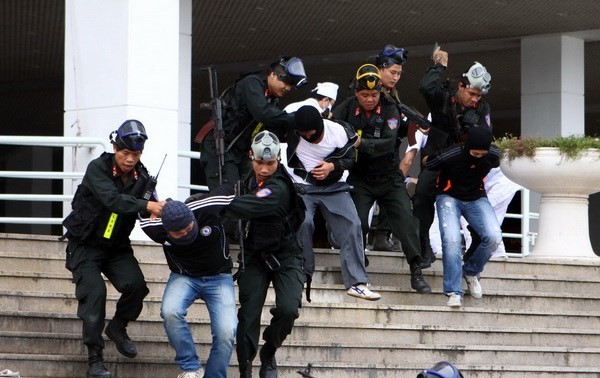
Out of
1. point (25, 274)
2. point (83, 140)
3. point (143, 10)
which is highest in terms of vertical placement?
point (143, 10)

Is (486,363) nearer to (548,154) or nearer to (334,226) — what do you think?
(334,226)

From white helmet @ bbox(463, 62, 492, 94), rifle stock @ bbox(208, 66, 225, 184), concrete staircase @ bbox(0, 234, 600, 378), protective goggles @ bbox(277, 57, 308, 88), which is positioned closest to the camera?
concrete staircase @ bbox(0, 234, 600, 378)

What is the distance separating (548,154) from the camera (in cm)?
1263

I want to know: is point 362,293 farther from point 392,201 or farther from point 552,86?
point 552,86

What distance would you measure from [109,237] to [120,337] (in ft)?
2.16

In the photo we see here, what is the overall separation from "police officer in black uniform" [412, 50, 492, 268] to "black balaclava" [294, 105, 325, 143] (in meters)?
1.14

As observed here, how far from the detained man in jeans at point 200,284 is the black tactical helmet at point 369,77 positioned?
6.93 feet

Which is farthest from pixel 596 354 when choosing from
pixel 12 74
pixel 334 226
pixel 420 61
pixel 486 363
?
pixel 12 74

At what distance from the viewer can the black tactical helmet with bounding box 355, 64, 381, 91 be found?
33.0ft

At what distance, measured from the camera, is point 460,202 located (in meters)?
10.7

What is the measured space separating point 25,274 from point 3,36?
397 inches

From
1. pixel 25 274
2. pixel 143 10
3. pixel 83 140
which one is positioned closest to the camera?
pixel 25 274

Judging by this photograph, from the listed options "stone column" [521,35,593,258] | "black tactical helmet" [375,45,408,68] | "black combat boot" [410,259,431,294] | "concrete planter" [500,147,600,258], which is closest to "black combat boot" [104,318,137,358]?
"black combat boot" [410,259,431,294]

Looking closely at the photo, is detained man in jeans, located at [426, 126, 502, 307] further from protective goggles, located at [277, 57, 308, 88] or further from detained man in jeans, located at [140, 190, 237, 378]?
detained man in jeans, located at [140, 190, 237, 378]
